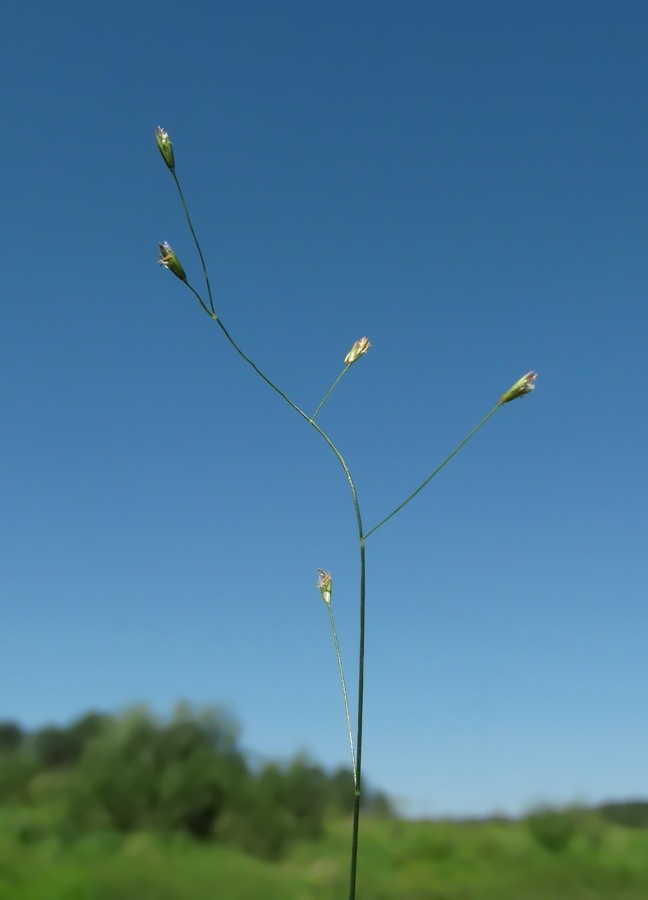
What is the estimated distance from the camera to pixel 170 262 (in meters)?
0.53

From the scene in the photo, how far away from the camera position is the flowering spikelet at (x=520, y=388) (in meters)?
0.53

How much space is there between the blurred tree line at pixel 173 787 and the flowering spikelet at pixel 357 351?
1.00 m

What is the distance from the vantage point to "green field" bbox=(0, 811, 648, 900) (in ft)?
4.39

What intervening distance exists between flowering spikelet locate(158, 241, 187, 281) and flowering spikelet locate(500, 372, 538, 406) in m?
0.22

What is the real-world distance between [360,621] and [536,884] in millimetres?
1243

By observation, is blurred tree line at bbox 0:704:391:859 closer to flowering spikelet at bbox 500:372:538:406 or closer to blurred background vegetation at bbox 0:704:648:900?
blurred background vegetation at bbox 0:704:648:900

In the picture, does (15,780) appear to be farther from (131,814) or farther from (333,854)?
(333,854)

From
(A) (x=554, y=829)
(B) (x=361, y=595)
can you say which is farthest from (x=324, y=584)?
(A) (x=554, y=829)

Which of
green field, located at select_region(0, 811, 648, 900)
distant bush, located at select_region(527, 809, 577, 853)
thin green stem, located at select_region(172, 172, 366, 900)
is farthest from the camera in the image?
distant bush, located at select_region(527, 809, 577, 853)

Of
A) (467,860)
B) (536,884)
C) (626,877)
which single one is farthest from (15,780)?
(626,877)

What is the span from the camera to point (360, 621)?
51 cm

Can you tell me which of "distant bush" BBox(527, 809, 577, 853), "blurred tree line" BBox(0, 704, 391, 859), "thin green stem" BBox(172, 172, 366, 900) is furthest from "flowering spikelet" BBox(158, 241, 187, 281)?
"distant bush" BBox(527, 809, 577, 853)

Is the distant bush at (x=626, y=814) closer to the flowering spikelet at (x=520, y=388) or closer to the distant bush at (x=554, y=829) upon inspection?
the distant bush at (x=554, y=829)

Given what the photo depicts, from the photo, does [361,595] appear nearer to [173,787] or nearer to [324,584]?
[324,584]
